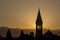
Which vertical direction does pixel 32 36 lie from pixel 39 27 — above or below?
below

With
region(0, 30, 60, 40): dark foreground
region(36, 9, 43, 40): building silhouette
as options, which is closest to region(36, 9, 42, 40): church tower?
region(36, 9, 43, 40): building silhouette

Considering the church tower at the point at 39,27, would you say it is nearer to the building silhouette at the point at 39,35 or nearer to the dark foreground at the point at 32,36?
the building silhouette at the point at 39,35

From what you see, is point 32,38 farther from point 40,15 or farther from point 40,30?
point 40,15

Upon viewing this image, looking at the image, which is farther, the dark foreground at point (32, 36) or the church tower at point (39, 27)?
the church tower at point (39, 27)

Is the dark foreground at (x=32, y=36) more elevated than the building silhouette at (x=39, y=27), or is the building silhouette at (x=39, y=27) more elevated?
the building silhouette at (x=39, y=27)

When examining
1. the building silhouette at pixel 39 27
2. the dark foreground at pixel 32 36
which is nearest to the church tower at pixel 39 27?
the building silhouette at pixel 39 27

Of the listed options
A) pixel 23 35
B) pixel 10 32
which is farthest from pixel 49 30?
pixel 10 32

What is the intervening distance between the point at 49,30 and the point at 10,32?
2.60 m

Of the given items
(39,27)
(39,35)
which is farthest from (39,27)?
(39,35)

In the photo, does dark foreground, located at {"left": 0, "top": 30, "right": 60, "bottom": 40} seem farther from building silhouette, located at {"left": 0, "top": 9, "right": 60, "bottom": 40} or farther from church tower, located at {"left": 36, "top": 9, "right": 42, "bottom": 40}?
church tower, located at {"left": 36, "top": 9, "right": 42, "bottom": 40}

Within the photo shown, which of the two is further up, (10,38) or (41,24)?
(41,24)

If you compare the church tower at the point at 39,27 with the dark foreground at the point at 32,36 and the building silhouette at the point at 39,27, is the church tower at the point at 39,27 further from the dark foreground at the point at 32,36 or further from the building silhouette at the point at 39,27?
the dark foreground at the point at 32,36

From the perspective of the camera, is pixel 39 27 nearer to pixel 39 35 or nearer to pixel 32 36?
pixel 39 35

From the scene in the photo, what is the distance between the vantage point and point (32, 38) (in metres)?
14.4
